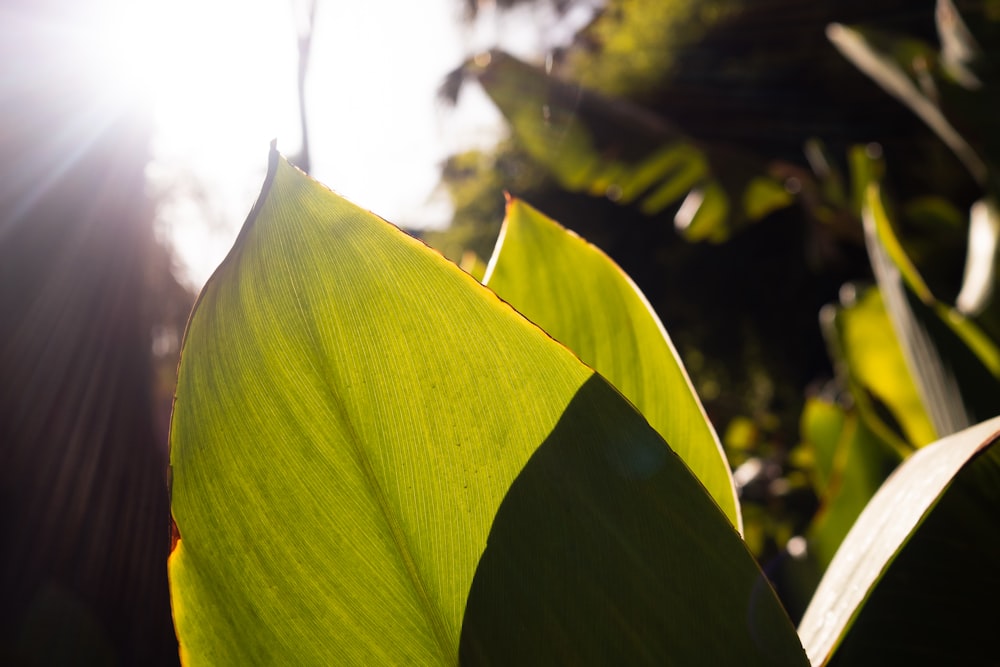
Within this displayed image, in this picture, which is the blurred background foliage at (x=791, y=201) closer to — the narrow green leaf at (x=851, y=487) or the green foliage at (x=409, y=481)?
the narrow green leaf at (x=851, y=487)

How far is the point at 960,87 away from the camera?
74cm

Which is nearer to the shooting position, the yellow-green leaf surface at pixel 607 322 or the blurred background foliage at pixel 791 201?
the yellow-green leaf surface at pixel 607 322

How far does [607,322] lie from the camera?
0.99 ft

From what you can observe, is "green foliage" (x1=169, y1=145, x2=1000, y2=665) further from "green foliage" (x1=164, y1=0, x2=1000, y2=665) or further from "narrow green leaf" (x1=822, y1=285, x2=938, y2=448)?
"narrow green leaf" (x1=822, y1=285, x2=938, y2=448)

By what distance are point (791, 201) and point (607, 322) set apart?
185cm

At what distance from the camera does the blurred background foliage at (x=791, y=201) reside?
52cm

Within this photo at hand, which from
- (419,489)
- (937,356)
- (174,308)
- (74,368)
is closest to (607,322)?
(419,489)

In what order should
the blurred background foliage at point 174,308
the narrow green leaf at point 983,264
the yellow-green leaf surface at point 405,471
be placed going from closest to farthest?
the yellow-green leaf surface at point 405,471
the blurred background foliage at point 174,308
the narrow green leaf at point 983,264

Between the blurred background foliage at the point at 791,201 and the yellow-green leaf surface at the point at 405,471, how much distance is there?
0.28 meters

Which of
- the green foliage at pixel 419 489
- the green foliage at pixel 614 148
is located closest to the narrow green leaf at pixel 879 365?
the green foliage at pixel 419 489

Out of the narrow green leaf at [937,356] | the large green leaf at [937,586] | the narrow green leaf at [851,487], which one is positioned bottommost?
the narrow green leaf at [851,487]

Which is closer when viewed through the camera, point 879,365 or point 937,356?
point 937,356

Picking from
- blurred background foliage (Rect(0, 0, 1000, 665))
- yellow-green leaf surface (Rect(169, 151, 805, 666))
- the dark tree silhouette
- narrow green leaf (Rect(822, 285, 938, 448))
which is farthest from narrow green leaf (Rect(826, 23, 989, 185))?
the dark tree silhouette

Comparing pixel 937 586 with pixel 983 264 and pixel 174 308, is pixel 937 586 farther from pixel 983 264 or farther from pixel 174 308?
pixel 174 308
